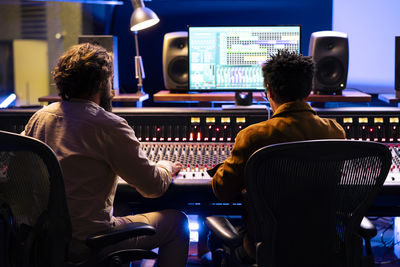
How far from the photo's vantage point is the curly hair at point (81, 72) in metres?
1.91

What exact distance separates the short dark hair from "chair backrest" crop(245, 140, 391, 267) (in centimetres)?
42

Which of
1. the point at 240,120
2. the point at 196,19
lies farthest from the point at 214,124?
the point at 196,19

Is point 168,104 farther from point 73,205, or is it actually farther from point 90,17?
point 73,205

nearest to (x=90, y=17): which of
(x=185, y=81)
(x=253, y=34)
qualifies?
(x=185, y=81)

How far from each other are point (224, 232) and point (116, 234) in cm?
39

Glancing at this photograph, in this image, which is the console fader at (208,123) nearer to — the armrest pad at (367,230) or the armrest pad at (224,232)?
the armrest pad at (224,232)

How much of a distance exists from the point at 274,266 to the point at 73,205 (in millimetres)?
760

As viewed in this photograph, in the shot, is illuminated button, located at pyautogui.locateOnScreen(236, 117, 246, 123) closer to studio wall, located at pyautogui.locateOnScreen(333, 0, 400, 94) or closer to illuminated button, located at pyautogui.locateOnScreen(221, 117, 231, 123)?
illuminated button, located at pyautogui.locateOnScreen(221, 117, 231, 123)

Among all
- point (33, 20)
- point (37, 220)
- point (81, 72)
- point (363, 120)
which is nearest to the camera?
point (37, 220)

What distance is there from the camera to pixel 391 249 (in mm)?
3438

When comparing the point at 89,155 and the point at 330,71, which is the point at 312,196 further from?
the point at 330,71

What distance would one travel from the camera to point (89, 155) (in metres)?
1.84

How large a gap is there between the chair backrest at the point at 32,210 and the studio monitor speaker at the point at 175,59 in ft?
5.81

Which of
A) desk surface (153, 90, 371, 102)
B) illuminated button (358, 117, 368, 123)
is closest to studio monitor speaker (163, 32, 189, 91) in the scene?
desk surface (153, 90, 371, 102)
